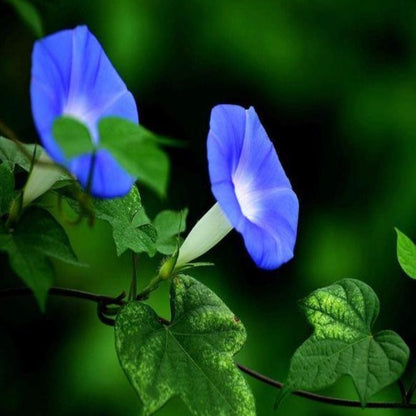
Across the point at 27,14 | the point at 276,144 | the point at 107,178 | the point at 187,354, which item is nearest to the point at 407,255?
the point at 187,354

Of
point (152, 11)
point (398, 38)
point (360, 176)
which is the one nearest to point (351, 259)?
point (360, 176)

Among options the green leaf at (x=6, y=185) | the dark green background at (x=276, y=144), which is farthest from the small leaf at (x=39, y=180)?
the dark green background at (x=276, y=144)

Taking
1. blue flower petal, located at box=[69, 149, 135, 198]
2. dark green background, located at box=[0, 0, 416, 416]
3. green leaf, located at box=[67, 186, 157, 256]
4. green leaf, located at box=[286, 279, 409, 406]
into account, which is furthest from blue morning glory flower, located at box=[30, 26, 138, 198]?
dark green background, located at box=[0, 0, 416, 416]

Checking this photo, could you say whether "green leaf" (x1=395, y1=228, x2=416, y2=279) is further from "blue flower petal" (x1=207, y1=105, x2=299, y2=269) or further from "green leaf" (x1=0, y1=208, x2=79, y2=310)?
"green leaf" (x1=0, y1=208, x2=79, y2=310)

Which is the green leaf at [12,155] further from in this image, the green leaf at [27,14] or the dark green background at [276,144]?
the dark green background at [276,144]

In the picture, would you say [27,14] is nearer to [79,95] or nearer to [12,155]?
[79,95]
